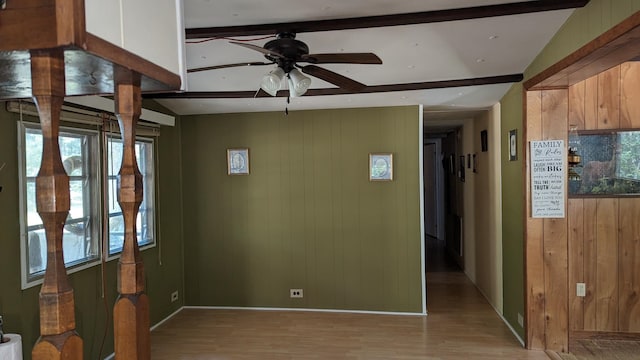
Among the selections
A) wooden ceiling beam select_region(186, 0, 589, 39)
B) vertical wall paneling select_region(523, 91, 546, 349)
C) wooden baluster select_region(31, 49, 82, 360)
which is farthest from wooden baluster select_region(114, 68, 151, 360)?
vertical wall paneling select_region(523, 91, 546, 349)

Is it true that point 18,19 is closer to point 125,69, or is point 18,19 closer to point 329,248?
point 125,69

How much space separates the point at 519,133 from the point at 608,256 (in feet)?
4.62

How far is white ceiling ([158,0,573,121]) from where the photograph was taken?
2562 mm

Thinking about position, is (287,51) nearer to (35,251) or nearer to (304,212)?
(35,251)

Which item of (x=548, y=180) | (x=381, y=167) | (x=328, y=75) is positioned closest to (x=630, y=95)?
(x=548, y=180)

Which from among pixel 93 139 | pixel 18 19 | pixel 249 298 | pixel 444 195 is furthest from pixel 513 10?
pixel 444 195

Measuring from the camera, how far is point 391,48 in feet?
10.7

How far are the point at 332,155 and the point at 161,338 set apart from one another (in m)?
2.71

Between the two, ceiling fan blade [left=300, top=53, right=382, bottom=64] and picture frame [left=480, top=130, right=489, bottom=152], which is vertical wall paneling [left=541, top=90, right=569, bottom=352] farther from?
ceiling fan blade [left=300, top=53, right=382, bottom=64]

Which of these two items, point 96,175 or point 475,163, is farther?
point 475,163

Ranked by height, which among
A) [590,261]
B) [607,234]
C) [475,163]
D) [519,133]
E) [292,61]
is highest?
[292,61]

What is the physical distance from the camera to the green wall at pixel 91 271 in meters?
2.78

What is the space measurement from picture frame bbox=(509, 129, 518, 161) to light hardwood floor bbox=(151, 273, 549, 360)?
1.77 metres

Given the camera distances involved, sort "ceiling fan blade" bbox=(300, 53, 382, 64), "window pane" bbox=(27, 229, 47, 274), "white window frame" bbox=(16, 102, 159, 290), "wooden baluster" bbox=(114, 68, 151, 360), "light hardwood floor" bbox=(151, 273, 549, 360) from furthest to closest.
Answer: "light hardwood floor" bbox=(151, 273, 549, 360) < "window pane" bbox=(27, 229, 47, 274) < "white window frame" bbox=(16, 102, 159, 290) < "ceiling fan blade" bbox=(300, 53, 382, 64) < "wooden baluster" bbox=(114, 68, 151, 360)
